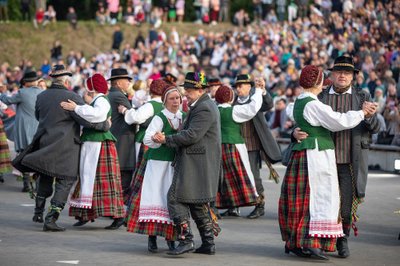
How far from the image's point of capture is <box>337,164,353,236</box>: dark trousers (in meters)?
11.7

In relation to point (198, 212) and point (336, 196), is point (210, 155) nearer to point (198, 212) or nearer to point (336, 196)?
point (198, 212)

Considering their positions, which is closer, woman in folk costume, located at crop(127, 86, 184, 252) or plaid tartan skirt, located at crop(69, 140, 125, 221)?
woman in folk costume, located at crop(127, 86, 184, 252)

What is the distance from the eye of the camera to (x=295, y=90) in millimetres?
27297

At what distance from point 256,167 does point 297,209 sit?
3.95m

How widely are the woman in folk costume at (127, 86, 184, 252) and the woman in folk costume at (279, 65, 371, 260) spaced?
1.12 metres

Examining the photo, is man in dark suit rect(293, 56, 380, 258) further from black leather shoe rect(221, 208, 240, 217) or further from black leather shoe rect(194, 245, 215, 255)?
black leather shoe rect(221, 208, 240, 217)

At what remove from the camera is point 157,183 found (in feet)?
38.6

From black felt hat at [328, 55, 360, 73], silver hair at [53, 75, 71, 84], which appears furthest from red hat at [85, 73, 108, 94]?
black felt hat at [328, 55, 360, 73]

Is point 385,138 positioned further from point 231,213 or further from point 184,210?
point 184,210

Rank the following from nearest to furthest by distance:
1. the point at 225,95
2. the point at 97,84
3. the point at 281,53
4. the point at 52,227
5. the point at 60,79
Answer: the point at 52,227, the point at 97,84, the point at 60,79, the point at 225,95, the point at 281,53

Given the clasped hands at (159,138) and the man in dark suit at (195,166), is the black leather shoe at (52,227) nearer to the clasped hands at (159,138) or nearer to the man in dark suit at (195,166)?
the man in dark suit at (195,166)

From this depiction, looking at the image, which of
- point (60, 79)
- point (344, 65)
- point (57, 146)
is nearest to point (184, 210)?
point (344, 65)

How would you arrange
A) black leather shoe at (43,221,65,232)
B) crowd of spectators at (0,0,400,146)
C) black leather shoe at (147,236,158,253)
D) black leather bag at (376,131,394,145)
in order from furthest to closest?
crowd of spectators at (0,0,400,146) → black leather bag at (376,131,394,145) → black leather shoe at (43,221,65,232) → black leather shoe at (147,236,158,253)

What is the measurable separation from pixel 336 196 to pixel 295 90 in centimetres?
1586
